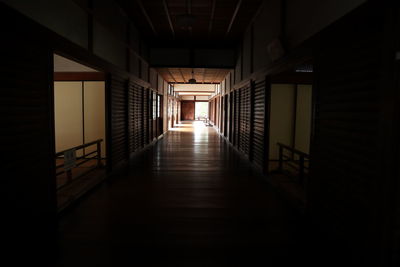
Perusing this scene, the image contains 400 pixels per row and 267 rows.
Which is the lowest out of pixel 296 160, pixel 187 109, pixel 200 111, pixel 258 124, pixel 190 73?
pixel 296 160

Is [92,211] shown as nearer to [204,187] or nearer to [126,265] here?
[126,265]

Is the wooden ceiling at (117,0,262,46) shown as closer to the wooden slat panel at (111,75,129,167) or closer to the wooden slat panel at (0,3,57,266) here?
the wooden slat panel at (111,75,129,167)

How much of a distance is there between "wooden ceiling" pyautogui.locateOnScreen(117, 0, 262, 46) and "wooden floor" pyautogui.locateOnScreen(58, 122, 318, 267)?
363 cm

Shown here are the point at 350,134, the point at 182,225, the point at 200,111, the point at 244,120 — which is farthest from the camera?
the point at 200,111

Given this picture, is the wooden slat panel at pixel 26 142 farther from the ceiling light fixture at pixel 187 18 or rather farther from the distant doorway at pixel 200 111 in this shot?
the distant doorway at pixel 200 111

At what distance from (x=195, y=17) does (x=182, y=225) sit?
4.34m

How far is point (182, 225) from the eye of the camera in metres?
2.90

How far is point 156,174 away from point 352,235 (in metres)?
3.66

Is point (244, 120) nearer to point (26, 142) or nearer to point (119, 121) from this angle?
point (119, 121)

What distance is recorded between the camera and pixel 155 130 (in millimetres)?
10680

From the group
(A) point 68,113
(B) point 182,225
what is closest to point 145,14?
(A) point 68,113

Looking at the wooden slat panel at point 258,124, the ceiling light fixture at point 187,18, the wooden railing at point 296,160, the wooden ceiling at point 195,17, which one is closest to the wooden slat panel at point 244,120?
the wooden slat panel at point 258,124

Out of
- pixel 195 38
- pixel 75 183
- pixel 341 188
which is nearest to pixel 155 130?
pixel 195 38

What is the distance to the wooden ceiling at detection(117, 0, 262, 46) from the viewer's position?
17.9 ft
